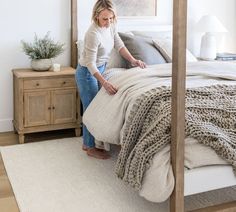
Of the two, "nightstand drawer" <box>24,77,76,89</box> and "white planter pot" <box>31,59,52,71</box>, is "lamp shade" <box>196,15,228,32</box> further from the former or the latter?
"white planter pot" <box>31,59,52,71</box>

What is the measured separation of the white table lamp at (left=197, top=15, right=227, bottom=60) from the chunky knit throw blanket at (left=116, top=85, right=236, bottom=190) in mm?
1944

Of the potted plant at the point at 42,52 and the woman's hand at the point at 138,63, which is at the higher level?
the potted plant at the point at 42,52

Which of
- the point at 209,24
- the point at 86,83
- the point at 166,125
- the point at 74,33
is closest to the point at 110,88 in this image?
the point at 86,83

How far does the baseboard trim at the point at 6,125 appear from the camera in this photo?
13.8ft

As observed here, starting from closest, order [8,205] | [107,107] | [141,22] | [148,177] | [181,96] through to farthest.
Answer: [181,96] < [148,177] < [8,205] < [107,107] < [141,22]

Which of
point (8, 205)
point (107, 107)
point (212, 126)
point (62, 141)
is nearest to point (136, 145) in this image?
point (212, 126)

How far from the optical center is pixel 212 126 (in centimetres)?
234

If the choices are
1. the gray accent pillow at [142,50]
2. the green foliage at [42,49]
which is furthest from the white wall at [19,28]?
the gray accent pillow at [142,50]

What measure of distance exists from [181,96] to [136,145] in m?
0.47

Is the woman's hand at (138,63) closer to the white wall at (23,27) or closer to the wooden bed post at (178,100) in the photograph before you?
the white wall at (23,27)

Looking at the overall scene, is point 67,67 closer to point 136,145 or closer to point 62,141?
point 62,141

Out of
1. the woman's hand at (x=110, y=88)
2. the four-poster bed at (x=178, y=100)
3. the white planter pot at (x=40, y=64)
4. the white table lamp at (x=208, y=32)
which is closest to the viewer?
the four-poster bed at (x=178, y=100)

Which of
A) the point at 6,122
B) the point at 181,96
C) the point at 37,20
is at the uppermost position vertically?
the point at 37,20

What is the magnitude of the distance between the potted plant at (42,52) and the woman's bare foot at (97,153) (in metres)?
0.99
